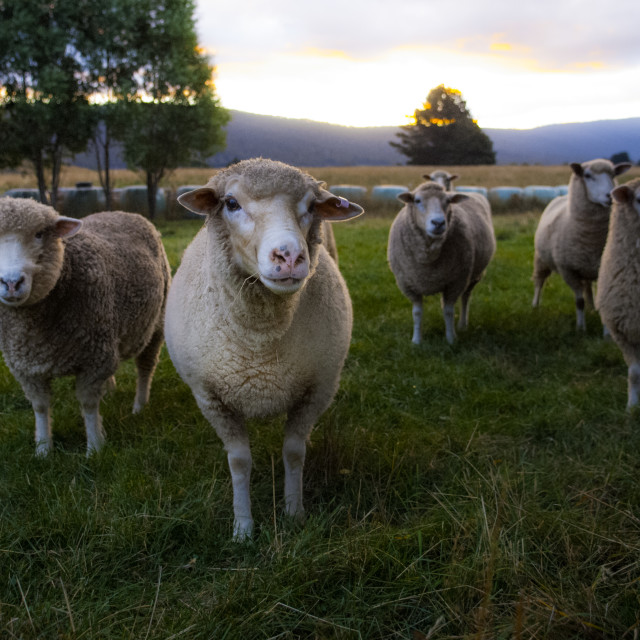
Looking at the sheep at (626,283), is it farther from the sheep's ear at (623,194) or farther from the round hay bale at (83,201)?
the round hay bale at (83,201)

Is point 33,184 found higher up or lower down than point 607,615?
higher up

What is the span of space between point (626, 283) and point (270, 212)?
279 centimetres

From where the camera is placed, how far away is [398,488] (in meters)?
2.80

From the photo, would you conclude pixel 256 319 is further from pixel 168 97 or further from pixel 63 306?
pixel 168 97

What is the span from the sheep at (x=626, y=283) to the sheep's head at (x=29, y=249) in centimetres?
337

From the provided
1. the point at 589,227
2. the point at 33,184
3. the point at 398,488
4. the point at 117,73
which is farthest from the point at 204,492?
the point at 33,184

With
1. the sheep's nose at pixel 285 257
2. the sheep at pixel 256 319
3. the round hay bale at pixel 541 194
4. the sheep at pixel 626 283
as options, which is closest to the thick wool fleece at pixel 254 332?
the sheep at pixel 256 319

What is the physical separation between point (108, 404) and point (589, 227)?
189 inches

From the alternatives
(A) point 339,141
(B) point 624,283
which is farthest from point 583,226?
(A) point 339,141

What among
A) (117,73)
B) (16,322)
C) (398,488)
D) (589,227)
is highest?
(117,73)

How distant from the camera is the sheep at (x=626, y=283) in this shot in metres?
3.71

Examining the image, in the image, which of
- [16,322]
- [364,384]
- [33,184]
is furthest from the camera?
[33,184]

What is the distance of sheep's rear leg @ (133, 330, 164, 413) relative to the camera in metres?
3.99

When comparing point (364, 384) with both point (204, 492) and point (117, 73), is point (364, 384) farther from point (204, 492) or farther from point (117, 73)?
point (117, 73)
